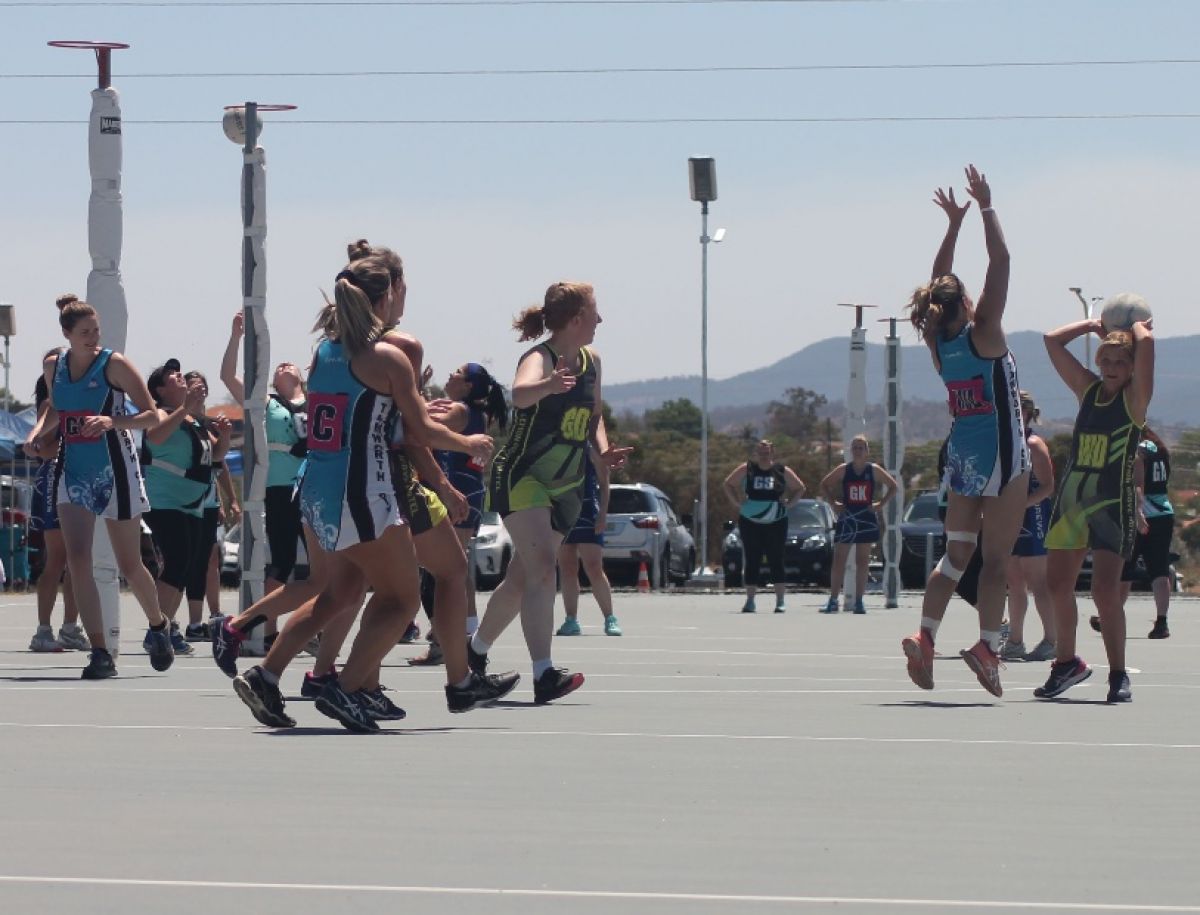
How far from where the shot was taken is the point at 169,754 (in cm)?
876

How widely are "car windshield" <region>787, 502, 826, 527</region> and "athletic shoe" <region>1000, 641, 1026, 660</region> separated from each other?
74.4 ft

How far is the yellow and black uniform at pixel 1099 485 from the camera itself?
11.3 m

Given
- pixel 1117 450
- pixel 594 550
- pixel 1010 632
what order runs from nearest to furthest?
pixel 1117 450 < pixel 1010 632 < pixel 594 550

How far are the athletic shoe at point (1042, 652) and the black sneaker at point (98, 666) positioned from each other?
20.0 ft

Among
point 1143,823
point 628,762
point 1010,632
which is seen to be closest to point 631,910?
point 1143,823

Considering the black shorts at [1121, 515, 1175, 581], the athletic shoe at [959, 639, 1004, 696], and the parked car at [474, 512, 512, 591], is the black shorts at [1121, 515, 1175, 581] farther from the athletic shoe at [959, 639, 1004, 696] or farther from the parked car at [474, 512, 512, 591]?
the parked car at [474, 512, 512, 591]

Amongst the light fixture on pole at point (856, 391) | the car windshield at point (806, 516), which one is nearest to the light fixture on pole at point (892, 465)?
the light fixture on pole at point (856, 391)

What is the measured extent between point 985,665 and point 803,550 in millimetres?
26523

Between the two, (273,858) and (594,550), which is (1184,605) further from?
(273,858)

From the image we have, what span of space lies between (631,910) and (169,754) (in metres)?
3.68

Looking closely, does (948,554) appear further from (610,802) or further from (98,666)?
(610,802)

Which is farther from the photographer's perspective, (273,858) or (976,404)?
(976,404)

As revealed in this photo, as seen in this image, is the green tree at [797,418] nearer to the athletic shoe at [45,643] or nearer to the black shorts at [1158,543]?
the black shorts at [1158,543]

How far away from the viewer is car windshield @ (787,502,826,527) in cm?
3894
